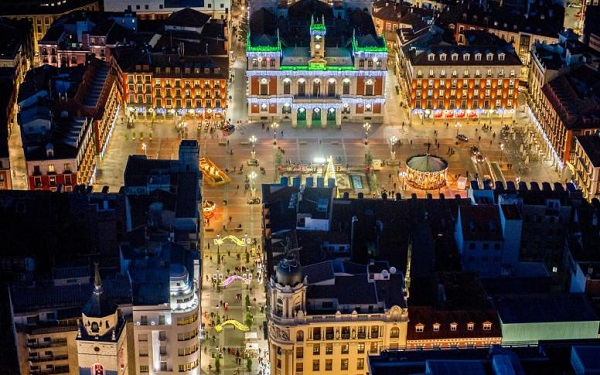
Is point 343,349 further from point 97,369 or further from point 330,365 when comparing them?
point 97,369

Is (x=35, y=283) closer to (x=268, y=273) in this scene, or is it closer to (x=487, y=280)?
(x=268, y=273)

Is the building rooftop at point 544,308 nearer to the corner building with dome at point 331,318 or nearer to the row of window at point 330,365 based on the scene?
the corner building with dome at point 331,318

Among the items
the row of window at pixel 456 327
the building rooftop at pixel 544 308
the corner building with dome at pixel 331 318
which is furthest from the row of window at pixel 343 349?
the building rooftop at pixel 544 308

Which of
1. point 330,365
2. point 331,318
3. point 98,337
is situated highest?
point 98,337

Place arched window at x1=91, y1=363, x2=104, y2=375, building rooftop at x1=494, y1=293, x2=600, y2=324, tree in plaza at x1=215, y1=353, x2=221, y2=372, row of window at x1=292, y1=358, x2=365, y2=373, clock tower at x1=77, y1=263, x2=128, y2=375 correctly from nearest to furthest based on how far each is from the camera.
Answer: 1. clock tower at x1=77, y1=263, x2=128, y2=375
2. arched window at x1=91, y1=363, x2=104, y2=375
3. row of window at x1=292, y1=358, x2=365, y2=373
4. building rooftop at x1=494, y1=293, x2=600, y2=324
5. tree in plaza at x1=215, y1=353, x2=221, y2=372

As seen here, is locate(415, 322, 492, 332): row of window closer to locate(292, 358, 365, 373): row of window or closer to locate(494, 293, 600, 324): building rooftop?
locate(494, 293, 600, 324): building rooftop

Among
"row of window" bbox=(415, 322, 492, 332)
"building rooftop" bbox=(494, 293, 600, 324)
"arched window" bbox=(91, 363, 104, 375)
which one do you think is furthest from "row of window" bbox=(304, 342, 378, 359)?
"arched window" bbox=(91, 363, 104, 375)

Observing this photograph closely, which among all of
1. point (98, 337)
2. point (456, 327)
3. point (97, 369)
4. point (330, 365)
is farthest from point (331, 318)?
point (97, 369)

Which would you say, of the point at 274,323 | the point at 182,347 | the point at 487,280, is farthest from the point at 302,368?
the point at 487,280
